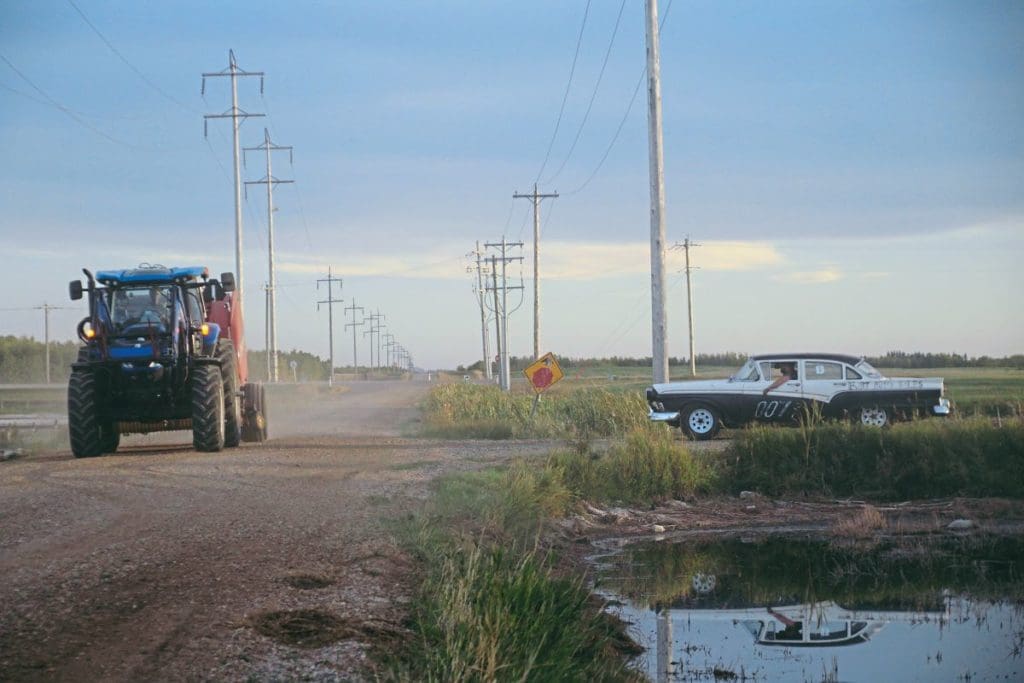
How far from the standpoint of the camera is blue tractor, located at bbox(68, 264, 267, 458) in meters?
18.9

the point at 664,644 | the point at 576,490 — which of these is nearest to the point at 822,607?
the point at 664,644

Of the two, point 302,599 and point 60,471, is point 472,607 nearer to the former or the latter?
point 302,599

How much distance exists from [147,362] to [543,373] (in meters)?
11.9

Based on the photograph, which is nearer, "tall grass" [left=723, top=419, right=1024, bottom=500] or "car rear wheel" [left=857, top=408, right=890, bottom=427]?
"tall grass" [left=723, top=419, right=1024, bottom=500]

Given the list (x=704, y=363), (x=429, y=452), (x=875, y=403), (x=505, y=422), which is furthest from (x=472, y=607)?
(x=704, y=363)

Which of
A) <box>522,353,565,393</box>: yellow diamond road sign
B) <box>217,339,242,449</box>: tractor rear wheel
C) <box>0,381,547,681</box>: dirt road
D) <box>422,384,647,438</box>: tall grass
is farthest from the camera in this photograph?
<box>522,353,565,393</box>: yellow diamond road sign

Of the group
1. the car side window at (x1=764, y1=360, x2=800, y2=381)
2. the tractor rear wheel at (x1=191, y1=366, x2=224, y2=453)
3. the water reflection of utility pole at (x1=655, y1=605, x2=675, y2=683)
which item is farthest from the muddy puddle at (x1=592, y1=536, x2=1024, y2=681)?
the car side window at (x1=764, y1=360, x2=800, y2=381)

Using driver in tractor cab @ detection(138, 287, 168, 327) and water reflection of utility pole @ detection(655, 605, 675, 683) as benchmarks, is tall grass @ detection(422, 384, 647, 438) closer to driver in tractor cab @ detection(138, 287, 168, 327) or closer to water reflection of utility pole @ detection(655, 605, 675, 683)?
driver in tractor cab @ detection(138, 287, 168, 327)

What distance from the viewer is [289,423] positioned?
119 feet

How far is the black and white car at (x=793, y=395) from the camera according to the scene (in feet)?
78.7

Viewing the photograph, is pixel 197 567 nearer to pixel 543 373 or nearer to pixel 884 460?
pixel 884 460

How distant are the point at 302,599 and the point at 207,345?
1231 centimetres

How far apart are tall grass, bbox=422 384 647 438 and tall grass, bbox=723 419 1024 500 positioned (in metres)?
5.16

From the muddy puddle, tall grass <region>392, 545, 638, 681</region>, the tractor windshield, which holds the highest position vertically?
the tractor windshield
